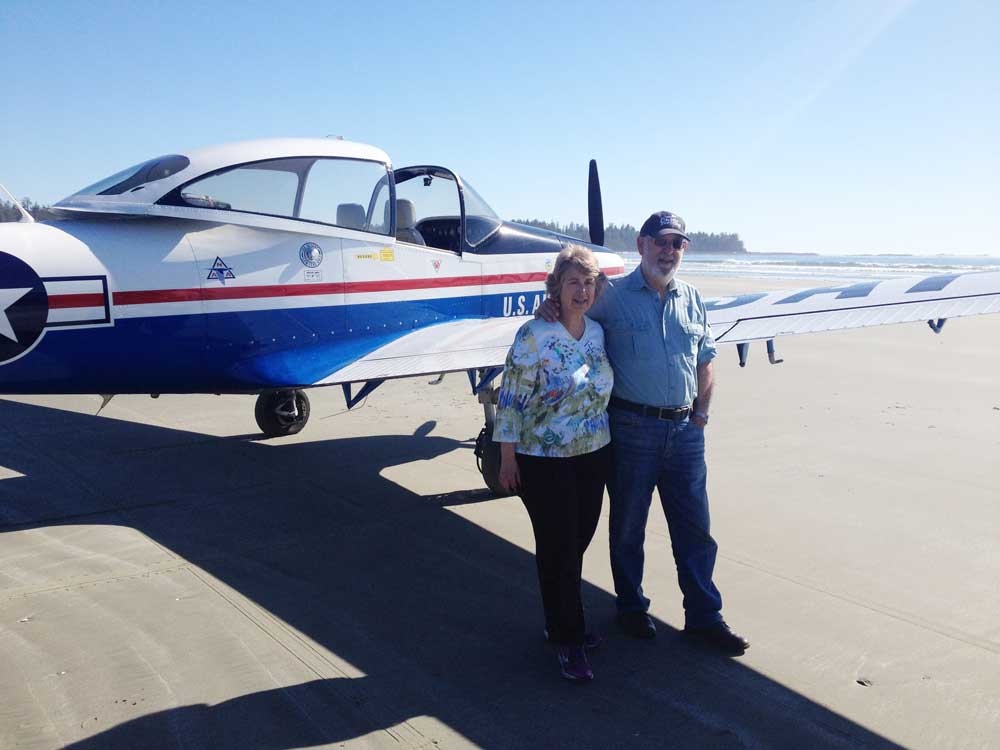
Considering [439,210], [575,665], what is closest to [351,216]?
[439,210]

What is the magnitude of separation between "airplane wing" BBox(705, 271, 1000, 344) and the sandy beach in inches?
43.7

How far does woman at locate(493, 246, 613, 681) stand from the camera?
3.08 m

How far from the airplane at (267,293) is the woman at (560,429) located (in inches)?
85.9

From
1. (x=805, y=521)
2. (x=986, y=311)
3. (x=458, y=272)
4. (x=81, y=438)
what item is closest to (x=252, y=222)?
(x=458, y=272)

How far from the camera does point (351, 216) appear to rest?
5.88 metres

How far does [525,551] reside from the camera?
4551 mm

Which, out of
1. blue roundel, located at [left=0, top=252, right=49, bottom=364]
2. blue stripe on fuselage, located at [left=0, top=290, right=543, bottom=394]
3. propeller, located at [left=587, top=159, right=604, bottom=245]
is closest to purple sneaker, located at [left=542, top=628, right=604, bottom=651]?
blue stripe on fuselage, located at [left=0, top=290, right=543, bottom=394]

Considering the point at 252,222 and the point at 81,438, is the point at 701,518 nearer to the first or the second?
Answer: the point at 252,222

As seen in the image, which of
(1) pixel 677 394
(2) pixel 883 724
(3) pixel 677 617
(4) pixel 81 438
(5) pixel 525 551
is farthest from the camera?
(4) pixel 81 438

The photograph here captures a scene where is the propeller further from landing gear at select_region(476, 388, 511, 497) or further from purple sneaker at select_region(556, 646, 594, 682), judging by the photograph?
purple sneaker at select_region(556, 646, 594, 682)

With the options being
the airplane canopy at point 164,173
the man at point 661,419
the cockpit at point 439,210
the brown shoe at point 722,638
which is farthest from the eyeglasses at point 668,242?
the cockpit at point 439,210

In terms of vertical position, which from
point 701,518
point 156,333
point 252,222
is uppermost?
point 252,222

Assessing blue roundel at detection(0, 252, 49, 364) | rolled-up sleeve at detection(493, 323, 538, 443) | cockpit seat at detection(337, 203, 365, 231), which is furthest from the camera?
cockpit seat at detection(337, 203, 365, 231)

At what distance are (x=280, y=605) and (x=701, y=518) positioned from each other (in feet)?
6.64
